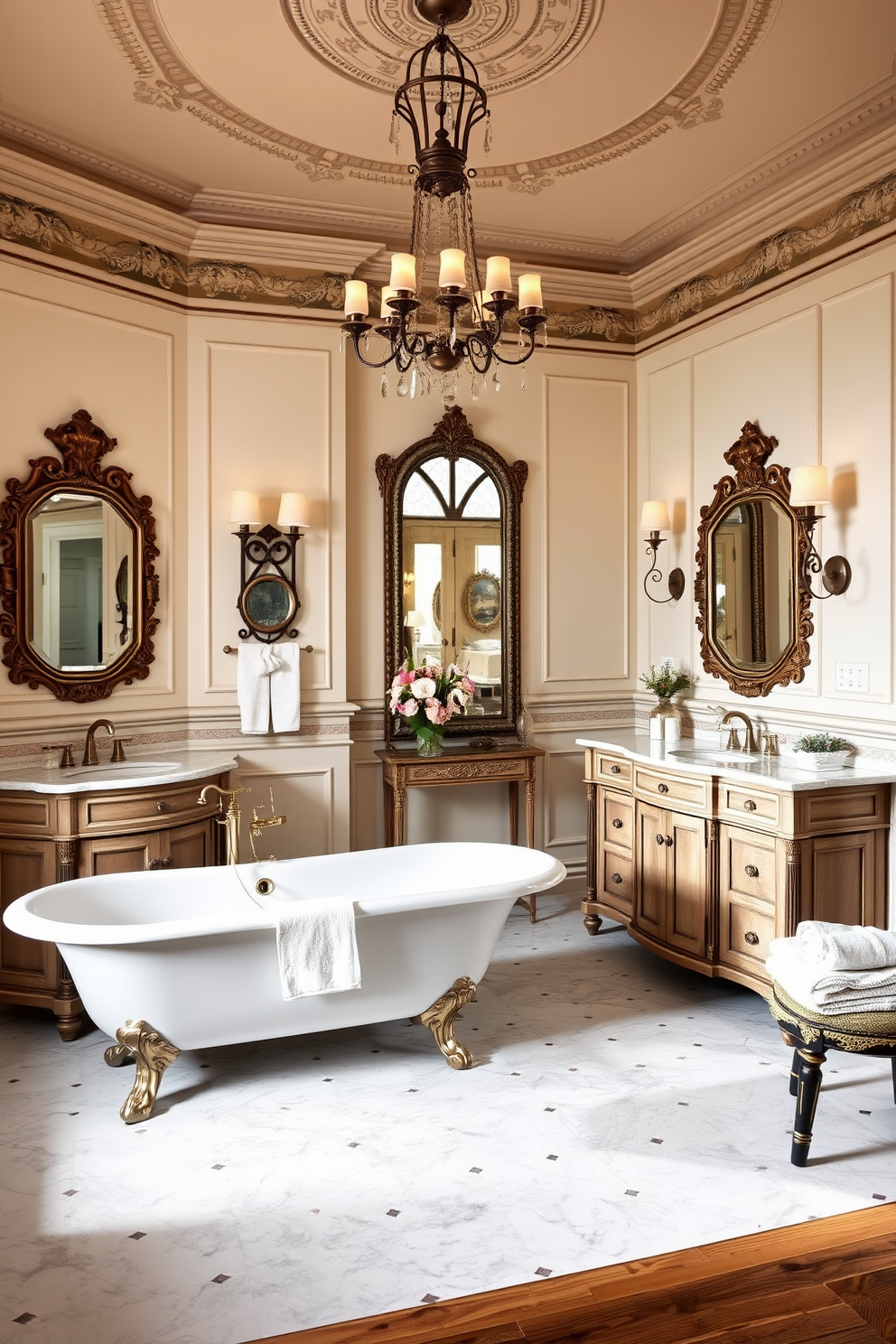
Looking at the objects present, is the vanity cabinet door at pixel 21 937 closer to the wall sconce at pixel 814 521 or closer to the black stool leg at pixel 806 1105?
the black stool leg at pixel 806 1105

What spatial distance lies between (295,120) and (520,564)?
2255 millimetres

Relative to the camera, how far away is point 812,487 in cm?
368

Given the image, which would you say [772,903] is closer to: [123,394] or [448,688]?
[448,688]

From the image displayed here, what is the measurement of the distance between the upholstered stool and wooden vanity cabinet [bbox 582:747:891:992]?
0.77m

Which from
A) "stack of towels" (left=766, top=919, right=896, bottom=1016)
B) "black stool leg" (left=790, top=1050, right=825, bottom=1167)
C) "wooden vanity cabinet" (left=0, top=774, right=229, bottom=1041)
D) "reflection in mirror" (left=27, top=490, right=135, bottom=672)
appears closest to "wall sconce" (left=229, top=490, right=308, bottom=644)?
"reflection in mirror" (left=27, top=490, right=135, bottom=672)

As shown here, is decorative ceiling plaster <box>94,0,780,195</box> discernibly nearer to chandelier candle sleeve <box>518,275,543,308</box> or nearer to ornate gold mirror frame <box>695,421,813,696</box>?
chandelier candle sleeve <box>518,275,543,308</box>

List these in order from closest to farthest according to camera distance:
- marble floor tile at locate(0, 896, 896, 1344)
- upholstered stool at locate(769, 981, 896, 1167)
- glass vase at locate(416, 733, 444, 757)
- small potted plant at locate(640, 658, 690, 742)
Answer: marble floor tile at locate(0, 896, 896, 1344)
upholstered stool at locate(769, 981, 896, 1167)
small potted plant at locate(640, 658, 690, 742)
glass vase at locate(416, 733, 444, 757)

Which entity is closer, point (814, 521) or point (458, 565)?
point (814, 521)

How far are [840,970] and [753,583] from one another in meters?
2.06

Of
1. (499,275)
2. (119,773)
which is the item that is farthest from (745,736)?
(119,773)

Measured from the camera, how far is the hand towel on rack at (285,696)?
14.7 ft

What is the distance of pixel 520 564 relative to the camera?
200 inches

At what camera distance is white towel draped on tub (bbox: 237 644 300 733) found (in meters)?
4.45

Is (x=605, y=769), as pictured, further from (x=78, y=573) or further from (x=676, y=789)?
(x=78, y=573)
